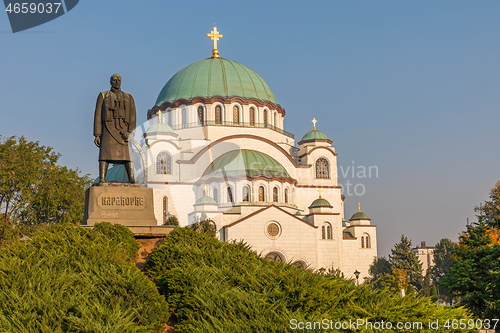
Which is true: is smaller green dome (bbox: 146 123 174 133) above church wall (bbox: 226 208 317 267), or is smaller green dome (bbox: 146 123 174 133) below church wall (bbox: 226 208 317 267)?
above

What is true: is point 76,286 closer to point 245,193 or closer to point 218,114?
point 245,193

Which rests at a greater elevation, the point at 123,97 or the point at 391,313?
the point at 123,97

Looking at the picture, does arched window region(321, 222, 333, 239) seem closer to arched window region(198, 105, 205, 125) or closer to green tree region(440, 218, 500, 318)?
arched window region(198, 105, 205, 125)

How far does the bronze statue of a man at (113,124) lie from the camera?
1379cm

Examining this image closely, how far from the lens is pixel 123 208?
13570 millimetres

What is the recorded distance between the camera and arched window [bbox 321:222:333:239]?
1730 inches

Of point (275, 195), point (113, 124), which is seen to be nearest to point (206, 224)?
point (275, 195)

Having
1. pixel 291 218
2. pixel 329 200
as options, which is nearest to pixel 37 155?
pixel 291 218

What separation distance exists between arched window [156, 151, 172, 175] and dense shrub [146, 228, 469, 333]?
109 ft

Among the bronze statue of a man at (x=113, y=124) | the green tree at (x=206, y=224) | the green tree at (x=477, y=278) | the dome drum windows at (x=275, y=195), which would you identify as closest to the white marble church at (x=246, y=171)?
the dome drum windows at (x=275, y=195)

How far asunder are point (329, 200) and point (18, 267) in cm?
3992

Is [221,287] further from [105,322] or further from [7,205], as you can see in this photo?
[7,205]

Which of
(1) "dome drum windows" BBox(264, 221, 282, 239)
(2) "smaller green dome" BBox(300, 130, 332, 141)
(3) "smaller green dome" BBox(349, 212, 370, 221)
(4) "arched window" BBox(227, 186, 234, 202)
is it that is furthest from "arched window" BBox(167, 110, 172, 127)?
(3) "smaller green dome" BBox(349, 212, 370, 221)

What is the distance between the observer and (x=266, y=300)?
30.4ft
